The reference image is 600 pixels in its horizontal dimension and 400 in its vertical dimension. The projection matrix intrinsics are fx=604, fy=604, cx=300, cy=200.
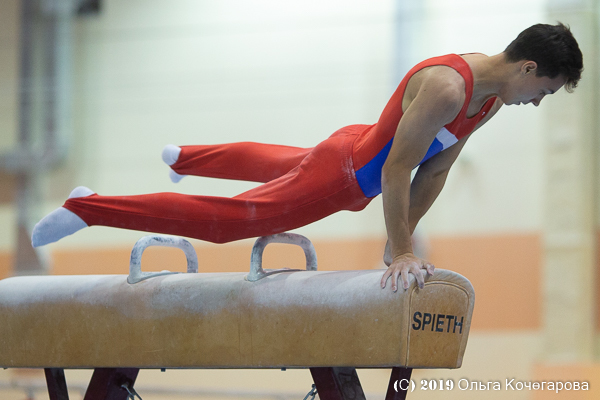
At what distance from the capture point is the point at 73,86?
21.9 feet

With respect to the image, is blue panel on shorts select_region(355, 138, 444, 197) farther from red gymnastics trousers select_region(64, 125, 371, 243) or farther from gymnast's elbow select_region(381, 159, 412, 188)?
gymnast's elbow select_region(381, 159, 412, 188)

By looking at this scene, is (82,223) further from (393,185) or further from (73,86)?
(73,86)

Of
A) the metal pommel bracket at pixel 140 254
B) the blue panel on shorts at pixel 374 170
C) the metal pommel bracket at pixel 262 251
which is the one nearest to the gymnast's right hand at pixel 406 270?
the blue panel on shorts at pixel 374 170

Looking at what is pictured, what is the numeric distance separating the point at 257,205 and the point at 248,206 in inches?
1.6

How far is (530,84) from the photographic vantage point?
7.28ft

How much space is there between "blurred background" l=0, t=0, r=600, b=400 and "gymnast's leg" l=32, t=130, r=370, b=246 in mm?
2702

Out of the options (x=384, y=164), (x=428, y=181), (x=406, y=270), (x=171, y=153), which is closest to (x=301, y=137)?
(x=171, y=153)

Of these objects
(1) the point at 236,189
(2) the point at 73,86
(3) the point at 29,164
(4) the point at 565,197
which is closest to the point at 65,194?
(3) the point at 29,164

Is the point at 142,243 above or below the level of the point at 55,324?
above

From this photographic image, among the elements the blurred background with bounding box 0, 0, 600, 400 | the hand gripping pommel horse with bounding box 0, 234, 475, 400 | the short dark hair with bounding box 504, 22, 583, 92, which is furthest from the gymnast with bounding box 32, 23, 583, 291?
the blurred background with bounding box 0, 0, 600, 400

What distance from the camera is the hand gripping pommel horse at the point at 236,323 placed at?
2.01 meters

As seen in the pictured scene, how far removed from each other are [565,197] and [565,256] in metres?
0.54

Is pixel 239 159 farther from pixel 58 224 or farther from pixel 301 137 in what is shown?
pixel 301 137

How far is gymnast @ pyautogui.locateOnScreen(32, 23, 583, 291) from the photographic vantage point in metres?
2.15
